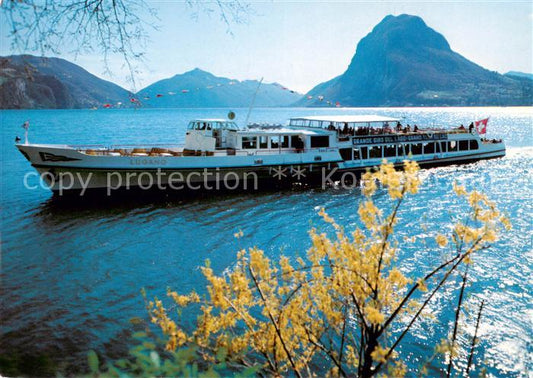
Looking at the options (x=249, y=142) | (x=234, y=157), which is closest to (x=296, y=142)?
(x=249, y=142)

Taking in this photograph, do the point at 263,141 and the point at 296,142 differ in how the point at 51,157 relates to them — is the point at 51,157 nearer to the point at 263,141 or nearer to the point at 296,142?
the point at 263,141

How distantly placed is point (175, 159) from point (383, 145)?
20.3 meters

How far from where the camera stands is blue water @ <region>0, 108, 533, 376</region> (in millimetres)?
11547

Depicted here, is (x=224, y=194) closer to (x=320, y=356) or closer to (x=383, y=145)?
(x=383, y=145)

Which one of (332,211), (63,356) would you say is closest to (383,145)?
(332,211)

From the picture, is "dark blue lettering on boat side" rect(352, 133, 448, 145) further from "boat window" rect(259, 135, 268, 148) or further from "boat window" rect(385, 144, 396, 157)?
"boat window" rect(259, 135, 268, 148)

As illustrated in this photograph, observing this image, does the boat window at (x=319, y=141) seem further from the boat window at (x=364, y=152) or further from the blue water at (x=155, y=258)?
the blue water at (x=155, y=258)

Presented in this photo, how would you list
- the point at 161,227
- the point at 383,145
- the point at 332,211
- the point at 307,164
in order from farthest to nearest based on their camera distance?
the point at 383,145 < the point at 307,164 < the point at 332,211 < the point at 161,227

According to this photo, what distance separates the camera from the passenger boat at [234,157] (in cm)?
2855

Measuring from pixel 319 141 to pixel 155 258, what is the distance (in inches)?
850

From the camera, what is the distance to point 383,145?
38.4 meters

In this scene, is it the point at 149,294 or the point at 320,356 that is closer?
the point at 320,356

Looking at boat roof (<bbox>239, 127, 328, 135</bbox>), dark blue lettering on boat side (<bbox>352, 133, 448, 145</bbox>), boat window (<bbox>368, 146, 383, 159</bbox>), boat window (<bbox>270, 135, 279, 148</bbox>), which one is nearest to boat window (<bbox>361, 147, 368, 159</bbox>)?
boat window (<bbox>368, 146, 383, 159</bbox>)

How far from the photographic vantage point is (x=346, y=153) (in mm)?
36906
